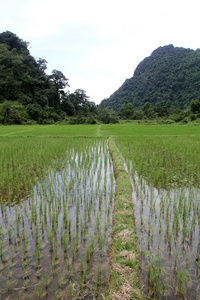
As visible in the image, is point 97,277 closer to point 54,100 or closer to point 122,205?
point 122,205

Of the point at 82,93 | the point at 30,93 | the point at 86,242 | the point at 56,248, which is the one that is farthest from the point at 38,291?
the point at 82,93

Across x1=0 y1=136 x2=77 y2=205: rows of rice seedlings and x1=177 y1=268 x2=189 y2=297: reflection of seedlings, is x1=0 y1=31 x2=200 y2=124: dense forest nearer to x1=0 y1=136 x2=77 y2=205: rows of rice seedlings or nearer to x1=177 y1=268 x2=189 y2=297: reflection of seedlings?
x1=0 y1=136 x2=77 y2=205: rows of rice seedlings

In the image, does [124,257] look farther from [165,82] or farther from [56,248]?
[165,82]

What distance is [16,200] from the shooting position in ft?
10.9

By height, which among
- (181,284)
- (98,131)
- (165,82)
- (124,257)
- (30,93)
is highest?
(165,82)

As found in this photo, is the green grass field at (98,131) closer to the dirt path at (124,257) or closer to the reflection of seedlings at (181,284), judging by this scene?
the dirt path at (124,257)

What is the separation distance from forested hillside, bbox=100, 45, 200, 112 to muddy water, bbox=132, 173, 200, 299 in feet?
→ 120

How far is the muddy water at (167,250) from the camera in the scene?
1.62 metres

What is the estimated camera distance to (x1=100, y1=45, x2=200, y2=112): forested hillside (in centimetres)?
4141

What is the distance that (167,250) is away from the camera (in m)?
2.09

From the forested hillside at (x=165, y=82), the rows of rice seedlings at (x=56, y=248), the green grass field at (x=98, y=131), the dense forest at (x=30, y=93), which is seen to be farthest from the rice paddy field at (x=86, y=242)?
the forested hillside at (x=165, y=82)

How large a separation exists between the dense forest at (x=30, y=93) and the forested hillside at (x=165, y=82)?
11187 millimetres

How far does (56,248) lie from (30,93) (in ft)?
106

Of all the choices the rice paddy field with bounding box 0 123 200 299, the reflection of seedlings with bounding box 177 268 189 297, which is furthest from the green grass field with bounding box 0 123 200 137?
the reflection of seedlings with bounding box 177 268 189 297
